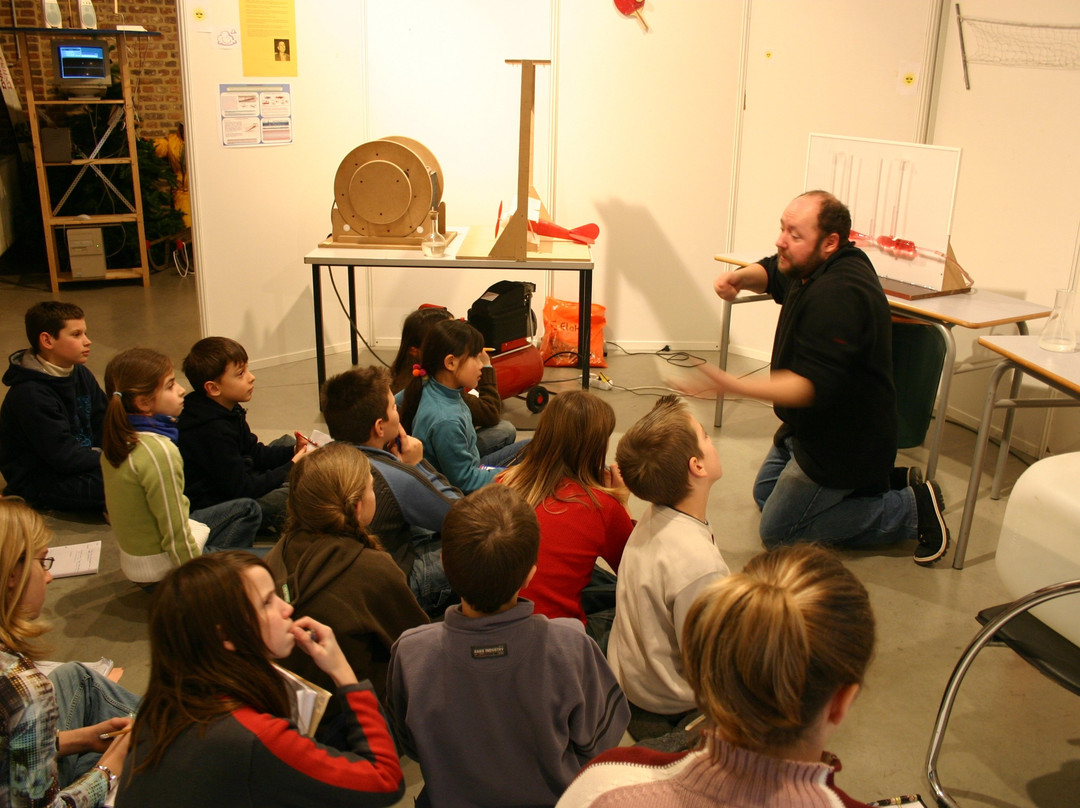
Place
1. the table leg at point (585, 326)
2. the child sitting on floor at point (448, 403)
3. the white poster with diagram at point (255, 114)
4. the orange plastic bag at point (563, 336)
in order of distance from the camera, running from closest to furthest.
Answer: the child sitting on floor at point (448, 403), the table leg at point (585, 326), the white poster with diagram at point (255, 114), the orange plastic bag at point (563, 336)

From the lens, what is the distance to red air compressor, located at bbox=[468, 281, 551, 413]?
4461 millimetres

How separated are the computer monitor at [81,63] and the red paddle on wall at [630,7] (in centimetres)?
384

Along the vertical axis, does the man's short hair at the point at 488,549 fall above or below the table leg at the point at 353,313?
above

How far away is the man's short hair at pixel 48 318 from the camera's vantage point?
337 centimetres

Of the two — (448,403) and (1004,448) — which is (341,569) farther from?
(1004,448)

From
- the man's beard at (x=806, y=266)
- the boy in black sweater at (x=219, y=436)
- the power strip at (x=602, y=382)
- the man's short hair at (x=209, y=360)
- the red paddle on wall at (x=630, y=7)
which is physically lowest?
the power strip at (x=602, y=382)

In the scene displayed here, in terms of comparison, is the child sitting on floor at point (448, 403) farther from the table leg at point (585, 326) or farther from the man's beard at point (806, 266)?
the table leg at point (585, 326)

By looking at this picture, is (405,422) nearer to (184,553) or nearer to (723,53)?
(184,553)

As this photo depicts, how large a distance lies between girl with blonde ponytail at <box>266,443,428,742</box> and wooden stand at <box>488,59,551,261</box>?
247 centimetres

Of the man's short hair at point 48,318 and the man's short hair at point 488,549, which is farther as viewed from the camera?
the man's short hair at point 48,318

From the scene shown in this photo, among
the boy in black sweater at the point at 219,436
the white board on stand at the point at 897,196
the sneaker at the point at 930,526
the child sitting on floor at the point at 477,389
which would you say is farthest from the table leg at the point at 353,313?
the sneaker at the point at 930,526

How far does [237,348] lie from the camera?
3180 millimetres

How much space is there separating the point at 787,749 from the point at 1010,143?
13.1 feet

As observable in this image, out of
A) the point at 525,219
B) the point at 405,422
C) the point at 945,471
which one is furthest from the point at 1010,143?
the point at 405,422
